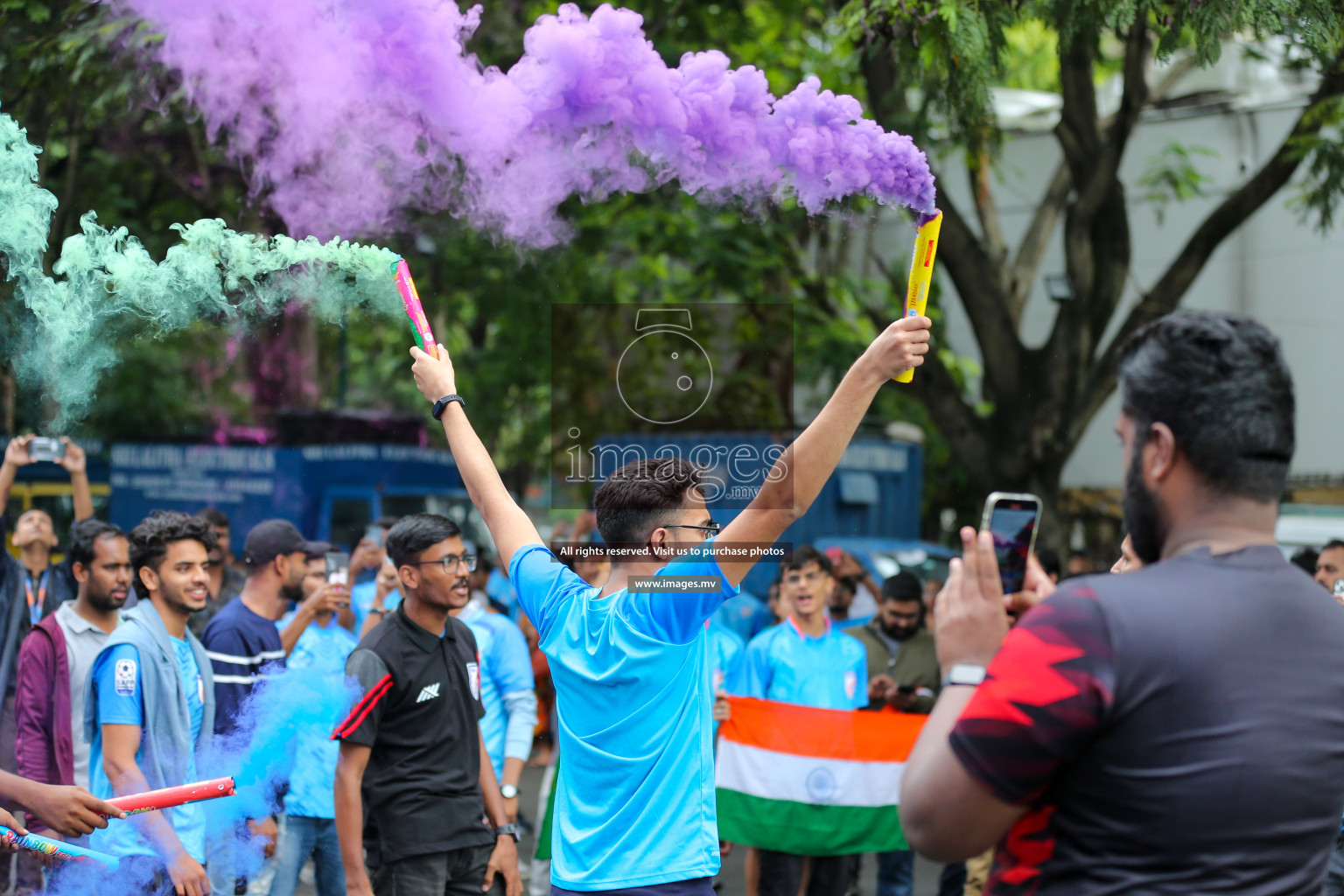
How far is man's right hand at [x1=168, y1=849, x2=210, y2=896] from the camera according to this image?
13.1 feet

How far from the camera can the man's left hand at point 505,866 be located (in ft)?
14.4

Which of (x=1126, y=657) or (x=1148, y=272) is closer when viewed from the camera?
(x=1126, y=657)

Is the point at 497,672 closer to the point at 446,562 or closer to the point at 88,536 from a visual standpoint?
the point at 446,562

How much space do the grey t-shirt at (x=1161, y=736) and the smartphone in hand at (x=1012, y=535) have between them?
1.14 ft

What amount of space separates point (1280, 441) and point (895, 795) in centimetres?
504

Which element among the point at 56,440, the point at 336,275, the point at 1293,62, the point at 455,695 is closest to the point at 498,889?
the point at 455,695

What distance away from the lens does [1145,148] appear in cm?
1875

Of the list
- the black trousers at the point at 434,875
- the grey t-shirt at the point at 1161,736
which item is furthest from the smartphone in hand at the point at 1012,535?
the black trousers at the point at 434,875

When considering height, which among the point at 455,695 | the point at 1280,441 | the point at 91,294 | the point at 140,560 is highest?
the point at 91,294

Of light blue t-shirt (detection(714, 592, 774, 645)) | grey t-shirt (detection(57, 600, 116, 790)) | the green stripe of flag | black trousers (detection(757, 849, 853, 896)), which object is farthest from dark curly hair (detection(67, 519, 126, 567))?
light blue t-shirt (detection(714, 592, 774, 645))

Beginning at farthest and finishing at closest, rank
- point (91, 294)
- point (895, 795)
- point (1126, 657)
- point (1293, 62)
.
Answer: point (1293, 62) < point (895, 795) < point (91, 294) < point (1126, 657)

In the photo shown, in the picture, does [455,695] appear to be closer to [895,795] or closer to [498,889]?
[498,889]

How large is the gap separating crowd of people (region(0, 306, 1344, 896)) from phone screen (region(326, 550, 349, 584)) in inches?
4.6

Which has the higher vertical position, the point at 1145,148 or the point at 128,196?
the point at 1145,148
